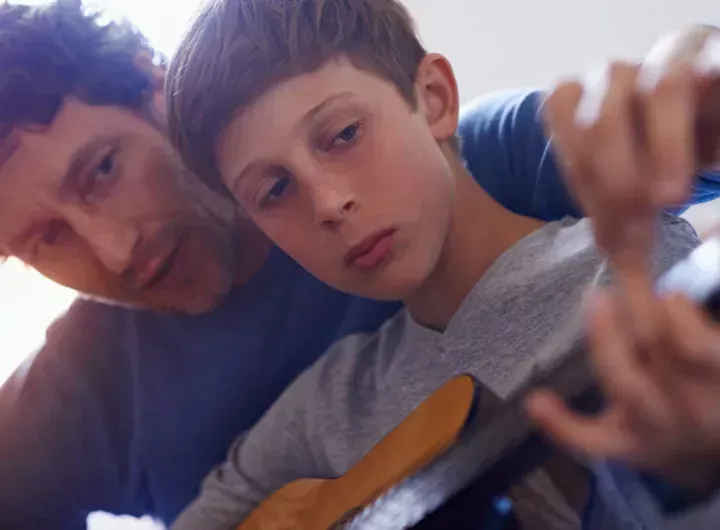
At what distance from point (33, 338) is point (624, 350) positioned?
3.22 ft

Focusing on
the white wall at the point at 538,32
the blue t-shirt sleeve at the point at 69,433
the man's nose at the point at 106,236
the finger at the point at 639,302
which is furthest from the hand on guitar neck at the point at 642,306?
the white wall at the point at 538,32

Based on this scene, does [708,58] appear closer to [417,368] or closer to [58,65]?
[417,368]

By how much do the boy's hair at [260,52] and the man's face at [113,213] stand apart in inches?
4.4

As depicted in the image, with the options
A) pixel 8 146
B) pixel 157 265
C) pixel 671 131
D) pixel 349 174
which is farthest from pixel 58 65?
pixel 671 131

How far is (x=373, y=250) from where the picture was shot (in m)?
0.48

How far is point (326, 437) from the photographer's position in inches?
22.4

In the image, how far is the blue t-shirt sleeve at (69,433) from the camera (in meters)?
0.69

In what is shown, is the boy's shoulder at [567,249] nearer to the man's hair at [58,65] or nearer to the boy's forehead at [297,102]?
the boy's forehead at [297,102]

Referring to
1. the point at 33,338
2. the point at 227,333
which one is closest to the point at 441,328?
the point at 227,333

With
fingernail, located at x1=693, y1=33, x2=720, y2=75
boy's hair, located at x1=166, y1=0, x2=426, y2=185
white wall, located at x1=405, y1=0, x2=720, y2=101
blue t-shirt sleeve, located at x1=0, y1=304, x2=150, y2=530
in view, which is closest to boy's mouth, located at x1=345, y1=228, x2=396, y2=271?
boy's hair, located at x1=166, y1=0, x2=426, y2=185

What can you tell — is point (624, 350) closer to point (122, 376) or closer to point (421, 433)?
point (421, 433)

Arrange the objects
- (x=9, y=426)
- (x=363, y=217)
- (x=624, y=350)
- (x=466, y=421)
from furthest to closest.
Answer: (x=9, y=426) → (x=363, y=217) → (x=466, y=421) → (x=624, y=350)

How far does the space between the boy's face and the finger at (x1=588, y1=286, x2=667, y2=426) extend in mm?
264

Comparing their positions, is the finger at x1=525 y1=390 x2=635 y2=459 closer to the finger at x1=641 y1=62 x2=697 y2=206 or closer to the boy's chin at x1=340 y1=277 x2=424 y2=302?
the finger at x1=641 y1=62 x2=697 y2=206
